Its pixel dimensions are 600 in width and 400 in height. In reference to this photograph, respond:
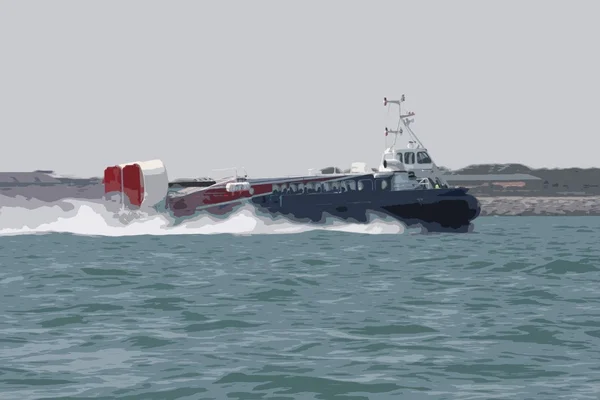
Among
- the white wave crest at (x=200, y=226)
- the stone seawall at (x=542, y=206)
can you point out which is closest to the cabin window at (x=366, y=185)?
the white wave crest at (x=200, y=226)

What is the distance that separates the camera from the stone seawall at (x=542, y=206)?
99.1 m

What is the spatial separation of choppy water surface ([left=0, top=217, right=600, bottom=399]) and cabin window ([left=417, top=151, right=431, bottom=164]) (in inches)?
657

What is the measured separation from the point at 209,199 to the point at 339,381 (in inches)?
1372

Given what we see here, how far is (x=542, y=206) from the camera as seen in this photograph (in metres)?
101

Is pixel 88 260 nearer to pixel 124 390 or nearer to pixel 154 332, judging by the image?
pixel 154 332

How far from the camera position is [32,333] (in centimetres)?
1500

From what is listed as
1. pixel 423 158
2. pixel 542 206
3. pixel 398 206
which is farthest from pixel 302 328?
pixel 542 206

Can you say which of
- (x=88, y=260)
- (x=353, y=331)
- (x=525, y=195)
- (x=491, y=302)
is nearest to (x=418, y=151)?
(x=88, y=260)

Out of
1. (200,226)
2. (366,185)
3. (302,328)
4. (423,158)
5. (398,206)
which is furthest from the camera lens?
(423,158)

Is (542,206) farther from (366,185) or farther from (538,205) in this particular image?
(366,185)

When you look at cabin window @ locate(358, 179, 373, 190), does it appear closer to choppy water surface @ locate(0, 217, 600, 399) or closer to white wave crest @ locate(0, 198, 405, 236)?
white wave crest @ locate(0, 198, 405, 236)

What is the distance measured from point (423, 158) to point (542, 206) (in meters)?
57.9

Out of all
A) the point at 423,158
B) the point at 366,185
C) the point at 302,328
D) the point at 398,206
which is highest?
the point at 423,158

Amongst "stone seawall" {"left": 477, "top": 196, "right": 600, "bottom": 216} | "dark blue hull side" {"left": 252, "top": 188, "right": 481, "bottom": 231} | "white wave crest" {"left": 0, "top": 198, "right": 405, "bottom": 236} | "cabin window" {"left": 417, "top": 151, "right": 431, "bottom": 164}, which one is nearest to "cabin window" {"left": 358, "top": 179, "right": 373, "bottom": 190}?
"dark blue hull side" {"left": 252, "top": 188, "right": 481, "bottom": 231}
